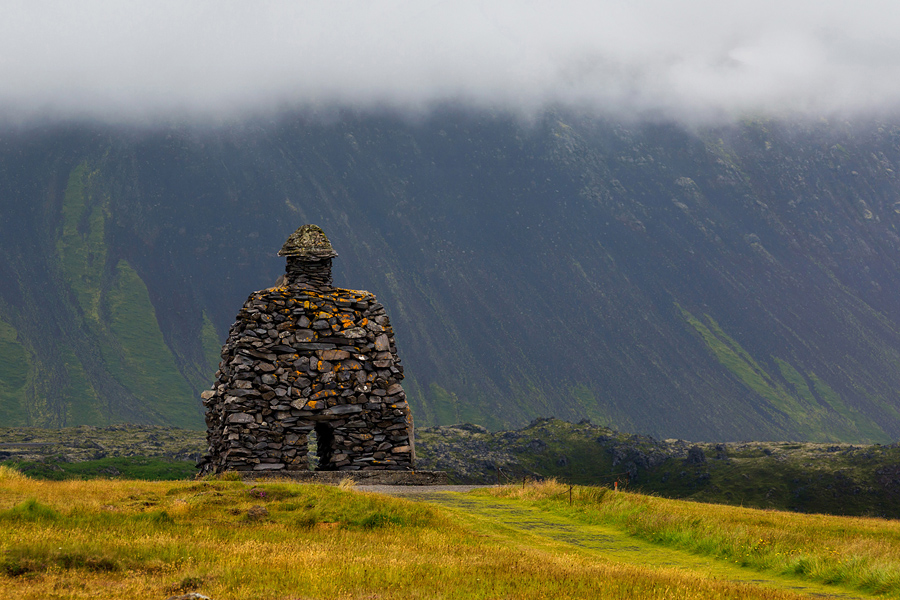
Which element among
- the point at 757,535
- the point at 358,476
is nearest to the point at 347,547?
the point at 757,535

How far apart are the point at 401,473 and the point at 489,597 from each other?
19649mm

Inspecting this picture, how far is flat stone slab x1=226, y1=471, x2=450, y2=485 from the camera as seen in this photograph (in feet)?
97.7

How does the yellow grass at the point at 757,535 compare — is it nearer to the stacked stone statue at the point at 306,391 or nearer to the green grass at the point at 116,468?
the stacked stone statue at the point at 306,391

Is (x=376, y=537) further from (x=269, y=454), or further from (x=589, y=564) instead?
(x=269, y=454)

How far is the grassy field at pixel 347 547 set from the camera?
12.8m

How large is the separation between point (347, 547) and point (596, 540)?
23.6 ft

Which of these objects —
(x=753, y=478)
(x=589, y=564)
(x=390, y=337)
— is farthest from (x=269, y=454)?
(x=753, y=478)

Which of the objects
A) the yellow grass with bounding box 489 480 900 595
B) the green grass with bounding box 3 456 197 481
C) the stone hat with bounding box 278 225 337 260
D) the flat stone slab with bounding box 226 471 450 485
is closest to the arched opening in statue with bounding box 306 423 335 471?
the flat stone slab with bounding box 226 471 450 485

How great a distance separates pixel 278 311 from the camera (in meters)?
32.8

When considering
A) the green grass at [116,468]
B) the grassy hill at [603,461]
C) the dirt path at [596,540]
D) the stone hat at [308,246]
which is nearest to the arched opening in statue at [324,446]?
the dirt path at [596,540]

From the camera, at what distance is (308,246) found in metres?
35.8

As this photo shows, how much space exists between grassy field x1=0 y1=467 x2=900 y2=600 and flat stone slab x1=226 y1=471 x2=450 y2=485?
246 inches

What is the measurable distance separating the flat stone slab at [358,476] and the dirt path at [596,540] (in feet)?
11.3

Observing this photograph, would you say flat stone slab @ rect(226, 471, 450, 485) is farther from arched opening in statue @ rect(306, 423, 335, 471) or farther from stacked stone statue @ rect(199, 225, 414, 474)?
arched opening in statue @ rect(306, 423, 335, 471)
